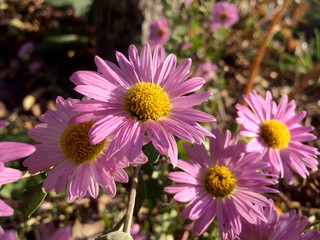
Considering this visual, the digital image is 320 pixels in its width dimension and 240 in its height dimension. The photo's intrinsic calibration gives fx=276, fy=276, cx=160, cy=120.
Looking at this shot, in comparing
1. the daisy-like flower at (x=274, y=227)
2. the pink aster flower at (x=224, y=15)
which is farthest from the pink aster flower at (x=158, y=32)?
the daisy-like flower at (x=274, y=227)

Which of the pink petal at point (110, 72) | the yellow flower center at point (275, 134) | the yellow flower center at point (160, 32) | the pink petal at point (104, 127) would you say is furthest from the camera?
the yellow flower center at point (160, 32)

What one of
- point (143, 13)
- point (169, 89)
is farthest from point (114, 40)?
point (169, 89)

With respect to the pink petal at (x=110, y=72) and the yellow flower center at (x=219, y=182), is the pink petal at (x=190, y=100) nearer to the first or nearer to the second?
the pink petal at (x=110, y=72)

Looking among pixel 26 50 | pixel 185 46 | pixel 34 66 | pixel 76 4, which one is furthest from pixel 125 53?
pixel 26 50

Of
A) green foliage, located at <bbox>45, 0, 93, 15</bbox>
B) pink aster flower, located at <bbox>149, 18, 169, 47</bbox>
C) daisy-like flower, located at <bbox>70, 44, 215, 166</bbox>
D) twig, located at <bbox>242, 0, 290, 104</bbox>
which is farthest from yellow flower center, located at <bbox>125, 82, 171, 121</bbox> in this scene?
green foliage, located at <bbox>45, 0, 93, 15</bbox>

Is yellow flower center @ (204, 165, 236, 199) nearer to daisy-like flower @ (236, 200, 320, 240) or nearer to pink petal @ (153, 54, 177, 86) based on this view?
daisy-like flower @ (236, 200, 320, 240)

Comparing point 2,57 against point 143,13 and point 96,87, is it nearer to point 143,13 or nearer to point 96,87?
point 143,13
